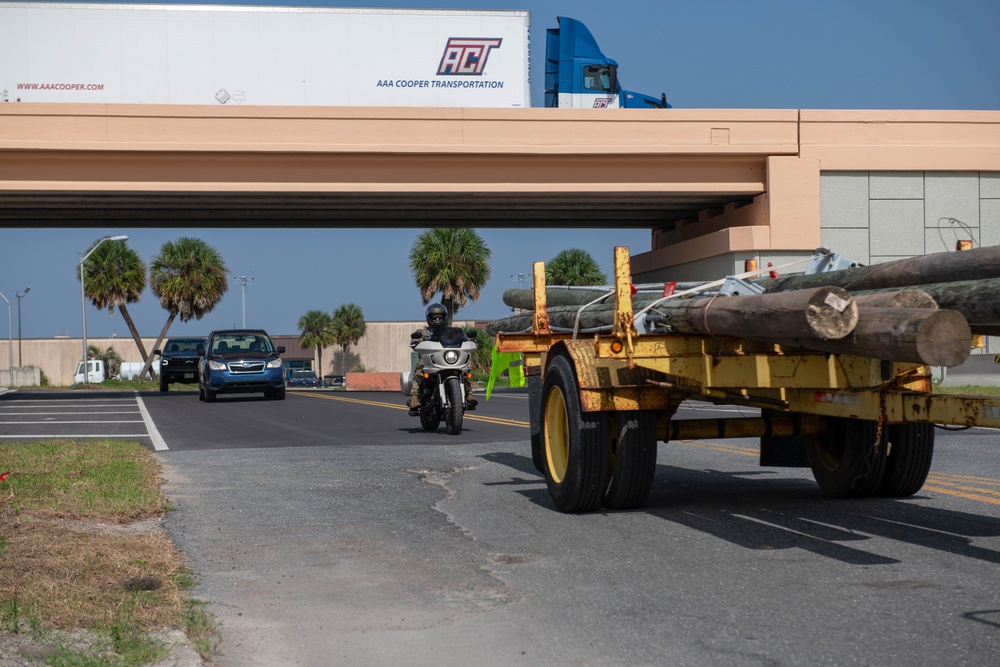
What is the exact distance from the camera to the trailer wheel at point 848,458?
853cm

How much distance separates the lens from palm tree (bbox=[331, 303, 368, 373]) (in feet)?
319

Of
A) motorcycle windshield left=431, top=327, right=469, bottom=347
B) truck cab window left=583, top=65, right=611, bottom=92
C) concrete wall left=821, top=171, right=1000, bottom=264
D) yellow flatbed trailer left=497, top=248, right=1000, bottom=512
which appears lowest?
yellow flatbed trailer left=497, top=248, right=1000, bottom=512

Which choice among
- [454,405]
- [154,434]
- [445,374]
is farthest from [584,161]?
[154,434]

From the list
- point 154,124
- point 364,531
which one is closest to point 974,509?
point 364,531

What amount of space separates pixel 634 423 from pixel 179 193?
77.2ft

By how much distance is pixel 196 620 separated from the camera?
208 inches

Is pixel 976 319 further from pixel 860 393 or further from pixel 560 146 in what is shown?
pixel 560 146

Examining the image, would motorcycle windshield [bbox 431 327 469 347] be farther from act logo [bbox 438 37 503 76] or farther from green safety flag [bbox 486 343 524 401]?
act logo [bbox 438 37 503 76]

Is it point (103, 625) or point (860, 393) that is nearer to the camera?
point (103, 625)

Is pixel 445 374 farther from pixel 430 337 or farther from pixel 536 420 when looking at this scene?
pixel 536 420

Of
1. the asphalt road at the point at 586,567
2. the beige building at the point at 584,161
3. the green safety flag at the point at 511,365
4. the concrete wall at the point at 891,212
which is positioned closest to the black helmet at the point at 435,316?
the asphalt road at the point at 586,567

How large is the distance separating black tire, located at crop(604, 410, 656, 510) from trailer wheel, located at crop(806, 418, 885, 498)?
1527 millimetres

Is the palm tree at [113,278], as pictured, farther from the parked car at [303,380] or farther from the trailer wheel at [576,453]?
the trailer wheel at [576,453]

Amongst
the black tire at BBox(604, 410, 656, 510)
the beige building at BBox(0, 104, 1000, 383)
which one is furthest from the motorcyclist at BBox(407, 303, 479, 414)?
the beige building at BBox(0, 104, 1000, 383)
